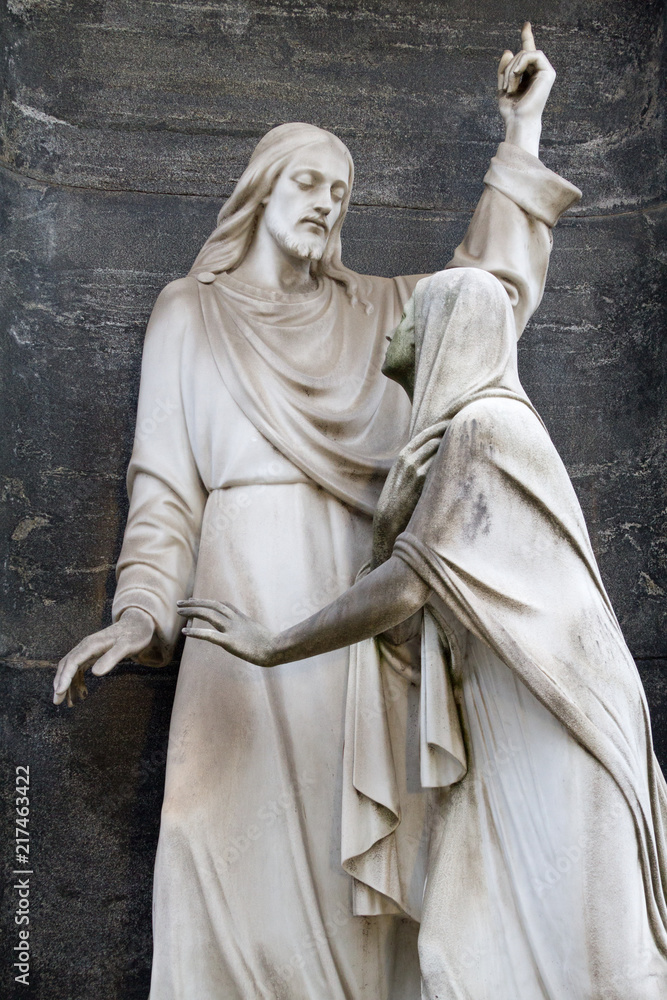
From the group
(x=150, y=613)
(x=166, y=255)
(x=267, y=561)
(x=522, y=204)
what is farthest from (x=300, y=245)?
(x=150, y=613)

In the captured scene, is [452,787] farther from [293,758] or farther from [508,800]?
[293,758]

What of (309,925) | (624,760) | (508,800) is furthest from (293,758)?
(624,760)

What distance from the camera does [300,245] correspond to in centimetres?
441

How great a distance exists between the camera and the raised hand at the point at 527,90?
14.8 ft

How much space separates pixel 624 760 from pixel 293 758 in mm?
921

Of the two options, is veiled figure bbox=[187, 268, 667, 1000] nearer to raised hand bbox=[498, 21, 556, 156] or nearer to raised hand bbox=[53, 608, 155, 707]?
raised hand bbox=[53, 608, 155, 707]

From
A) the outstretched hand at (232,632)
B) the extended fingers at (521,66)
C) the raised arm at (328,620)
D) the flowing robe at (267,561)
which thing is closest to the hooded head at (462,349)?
the raised arm at (328,620)

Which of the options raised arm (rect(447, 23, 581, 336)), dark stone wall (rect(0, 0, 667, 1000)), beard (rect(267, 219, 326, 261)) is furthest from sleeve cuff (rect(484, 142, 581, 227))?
dark stone wall (rect(0, 0, 667, 1000))

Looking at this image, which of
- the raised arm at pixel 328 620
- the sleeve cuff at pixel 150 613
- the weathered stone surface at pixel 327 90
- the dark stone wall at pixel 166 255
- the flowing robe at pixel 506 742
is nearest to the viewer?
the flowing robe at pixel 506 742

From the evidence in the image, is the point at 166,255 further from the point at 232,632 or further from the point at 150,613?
the point at 232,632

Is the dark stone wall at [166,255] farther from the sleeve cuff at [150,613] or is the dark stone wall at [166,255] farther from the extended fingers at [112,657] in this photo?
the extended fingers at [112,657]

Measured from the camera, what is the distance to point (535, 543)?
11.7 ft

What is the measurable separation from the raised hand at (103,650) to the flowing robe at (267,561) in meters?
0.08
